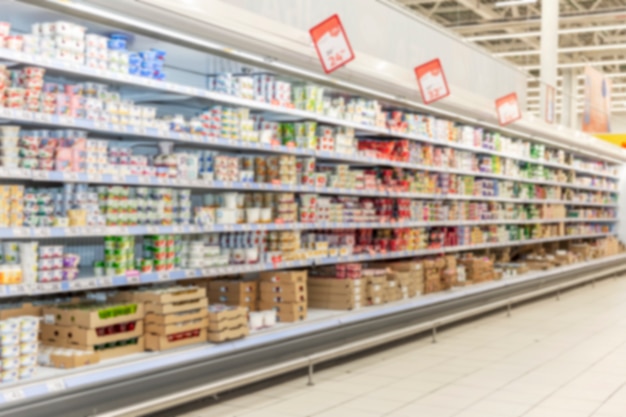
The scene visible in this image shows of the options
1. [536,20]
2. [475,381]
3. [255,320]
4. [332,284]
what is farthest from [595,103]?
[255,320]

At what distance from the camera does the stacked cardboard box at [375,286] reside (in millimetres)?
7543

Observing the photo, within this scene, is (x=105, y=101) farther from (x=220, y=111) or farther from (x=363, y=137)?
(x=363, y=137)

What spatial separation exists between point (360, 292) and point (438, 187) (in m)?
2.42

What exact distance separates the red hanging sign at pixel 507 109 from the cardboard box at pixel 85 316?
6124 millimetres

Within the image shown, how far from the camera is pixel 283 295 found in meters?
6.39

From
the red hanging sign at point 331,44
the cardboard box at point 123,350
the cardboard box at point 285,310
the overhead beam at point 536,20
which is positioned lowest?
the cardboard box at point 123,350

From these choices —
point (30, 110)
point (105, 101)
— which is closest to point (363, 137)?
point (105, 101)

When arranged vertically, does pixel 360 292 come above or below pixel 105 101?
below

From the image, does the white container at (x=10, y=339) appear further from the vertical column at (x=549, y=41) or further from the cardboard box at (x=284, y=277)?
the vertical column at (x=549, y=41)

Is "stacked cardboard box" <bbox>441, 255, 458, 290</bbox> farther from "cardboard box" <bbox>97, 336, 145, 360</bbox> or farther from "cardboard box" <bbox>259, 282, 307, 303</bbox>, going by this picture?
"cardboard box" <bbox>97, 336, 145, 360</bbox>

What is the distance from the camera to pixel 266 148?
6191 mm

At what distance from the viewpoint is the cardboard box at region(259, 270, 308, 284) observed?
639 cm

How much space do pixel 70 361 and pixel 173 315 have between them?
794mm

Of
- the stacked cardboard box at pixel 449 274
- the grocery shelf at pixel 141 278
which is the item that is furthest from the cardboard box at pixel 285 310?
the stacked cardboard box at pixel 449 274
